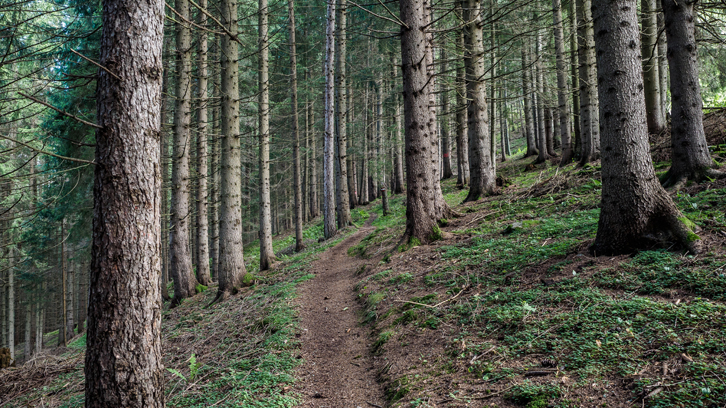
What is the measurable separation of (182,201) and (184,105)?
8.44ft


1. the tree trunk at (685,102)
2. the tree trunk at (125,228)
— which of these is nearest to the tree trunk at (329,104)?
the tree trunk at (685,102)

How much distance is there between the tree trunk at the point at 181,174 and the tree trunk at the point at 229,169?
1.15 m

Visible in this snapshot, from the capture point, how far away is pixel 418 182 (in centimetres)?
704

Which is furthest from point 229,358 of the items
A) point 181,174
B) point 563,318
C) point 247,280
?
point 181,174

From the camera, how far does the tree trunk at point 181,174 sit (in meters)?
9.38

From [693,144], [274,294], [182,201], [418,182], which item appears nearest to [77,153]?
[182,201]

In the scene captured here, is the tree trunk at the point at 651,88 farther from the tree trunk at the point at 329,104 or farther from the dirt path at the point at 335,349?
the tree trunk at the point at 329,104

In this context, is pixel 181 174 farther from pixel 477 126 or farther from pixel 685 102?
pixel 685 102

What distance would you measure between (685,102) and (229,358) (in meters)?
7.91

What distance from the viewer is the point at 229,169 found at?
345 inches

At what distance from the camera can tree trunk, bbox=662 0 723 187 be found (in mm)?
5629

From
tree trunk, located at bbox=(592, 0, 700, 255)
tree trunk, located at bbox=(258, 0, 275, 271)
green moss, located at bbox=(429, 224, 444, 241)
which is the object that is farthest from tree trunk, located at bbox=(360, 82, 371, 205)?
tree trunk, located at bbox=(592, 0, 700, 255)

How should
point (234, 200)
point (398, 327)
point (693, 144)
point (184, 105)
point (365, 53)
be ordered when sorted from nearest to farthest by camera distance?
point (398, 327), point (693, 144), point (234, 200), point (184, 105), point (365, 53)

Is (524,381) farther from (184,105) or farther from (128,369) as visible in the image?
(184,105)
